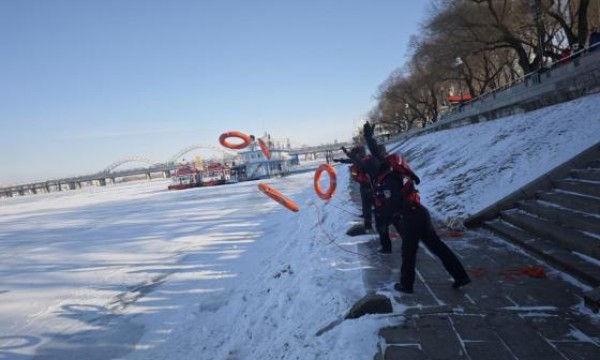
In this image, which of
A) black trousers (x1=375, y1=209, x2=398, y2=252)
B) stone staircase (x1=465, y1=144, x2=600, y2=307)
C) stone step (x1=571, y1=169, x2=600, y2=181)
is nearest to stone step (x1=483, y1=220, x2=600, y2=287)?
stone staircase (x1=465, y1=144, x2=600, y2=307)

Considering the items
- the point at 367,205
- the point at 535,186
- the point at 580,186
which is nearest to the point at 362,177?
the point at 367,205

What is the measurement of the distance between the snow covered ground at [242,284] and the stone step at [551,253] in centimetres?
139

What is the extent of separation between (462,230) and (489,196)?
1.19 meters

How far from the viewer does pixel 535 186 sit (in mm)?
7203

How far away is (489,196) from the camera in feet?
27.3

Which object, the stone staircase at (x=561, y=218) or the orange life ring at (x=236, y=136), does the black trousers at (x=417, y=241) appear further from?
the orange life ring at (x=236, y=136)

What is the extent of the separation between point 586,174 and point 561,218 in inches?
39.0

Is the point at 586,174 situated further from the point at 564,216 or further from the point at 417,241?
the point at 417,241

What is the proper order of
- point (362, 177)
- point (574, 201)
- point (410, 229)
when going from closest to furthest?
1. point (410, 229)
2. point (574, 201)
3. point (362, 177)

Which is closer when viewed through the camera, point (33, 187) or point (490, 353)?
point (490, 353)

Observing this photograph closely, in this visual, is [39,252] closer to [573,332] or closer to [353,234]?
[353,234]

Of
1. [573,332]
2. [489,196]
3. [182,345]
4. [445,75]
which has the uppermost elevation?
[445,75]

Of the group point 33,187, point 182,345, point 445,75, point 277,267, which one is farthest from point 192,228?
point 33,187

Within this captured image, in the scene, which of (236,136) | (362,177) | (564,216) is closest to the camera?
(564,216)
